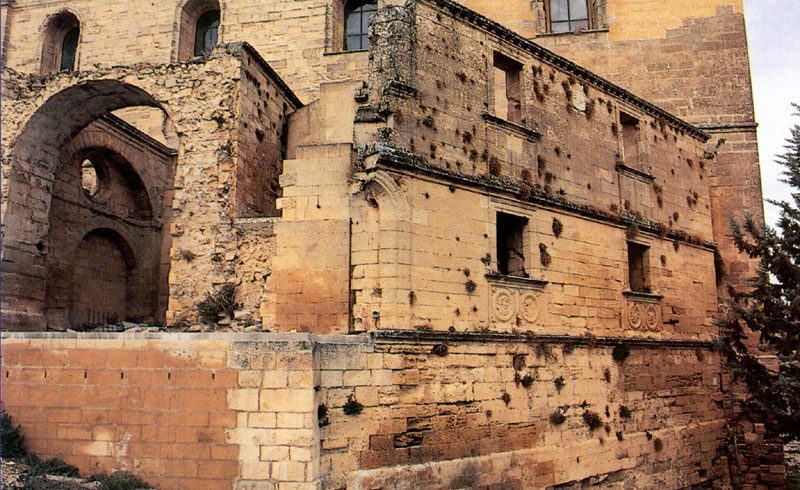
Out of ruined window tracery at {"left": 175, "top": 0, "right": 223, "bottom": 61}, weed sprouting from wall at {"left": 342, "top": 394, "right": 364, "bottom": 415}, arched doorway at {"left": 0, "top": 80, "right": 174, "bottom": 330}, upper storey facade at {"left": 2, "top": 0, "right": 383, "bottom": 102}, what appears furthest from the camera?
ruined window tracery at {"left": 175, "top": 0, "right": 223, "bottom": 61}

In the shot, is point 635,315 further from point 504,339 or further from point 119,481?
point 119,481

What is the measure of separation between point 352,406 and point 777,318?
342 inches

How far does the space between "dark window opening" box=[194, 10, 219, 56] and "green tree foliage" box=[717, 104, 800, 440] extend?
13.7 metres

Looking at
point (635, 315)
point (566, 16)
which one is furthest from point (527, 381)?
point (566, 16)

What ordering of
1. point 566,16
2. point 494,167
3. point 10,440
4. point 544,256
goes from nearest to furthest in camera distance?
1. point 10,440
2. point 494,167
3. point 544,256
4. point 566,16

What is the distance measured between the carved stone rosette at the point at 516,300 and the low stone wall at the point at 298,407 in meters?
0.32

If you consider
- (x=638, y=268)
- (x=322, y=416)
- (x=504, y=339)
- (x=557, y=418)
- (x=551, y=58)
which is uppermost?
(x=551, y=58)

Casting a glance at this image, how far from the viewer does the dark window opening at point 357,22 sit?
1689 centimetres

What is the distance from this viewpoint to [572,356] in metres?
11.1

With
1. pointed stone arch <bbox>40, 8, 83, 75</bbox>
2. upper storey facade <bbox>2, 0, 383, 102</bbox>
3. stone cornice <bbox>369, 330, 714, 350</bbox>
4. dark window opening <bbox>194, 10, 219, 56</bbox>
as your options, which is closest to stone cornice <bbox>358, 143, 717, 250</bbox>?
stone cornice <bbox>369, 330, 714, 350</bbox>

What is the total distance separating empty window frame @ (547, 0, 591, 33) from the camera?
56.5 feet

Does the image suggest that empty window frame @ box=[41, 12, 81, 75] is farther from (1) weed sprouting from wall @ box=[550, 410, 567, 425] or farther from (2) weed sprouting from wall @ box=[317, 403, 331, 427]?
(1) weed sprouting from wall @ box=[550, 410, 567, 425]

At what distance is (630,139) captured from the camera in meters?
13.9

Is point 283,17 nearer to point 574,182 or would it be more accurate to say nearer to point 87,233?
point 87,233
